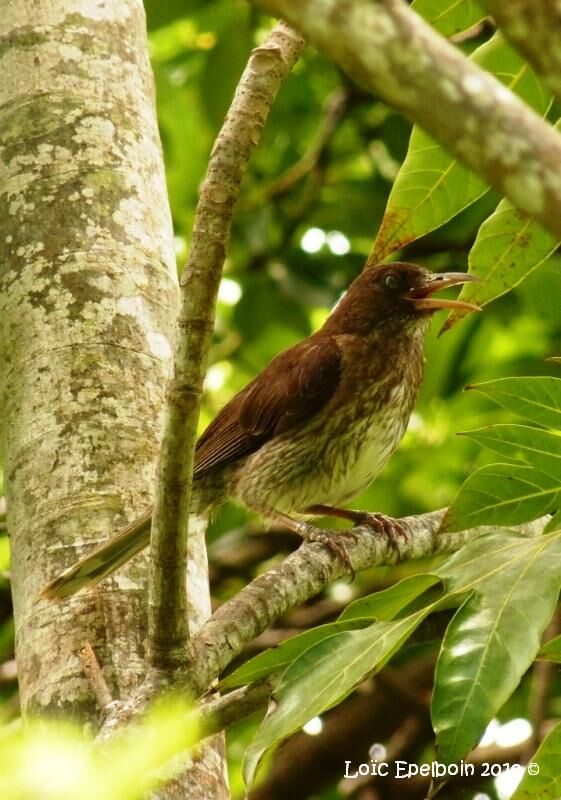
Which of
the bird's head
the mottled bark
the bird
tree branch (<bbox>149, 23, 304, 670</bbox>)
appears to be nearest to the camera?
tree branch (<bbox>149, 23, 304, 670</bbox>)

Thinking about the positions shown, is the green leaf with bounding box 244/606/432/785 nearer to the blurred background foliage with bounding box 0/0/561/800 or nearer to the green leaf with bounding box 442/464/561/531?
the green leaf with bounding box 442/464/561/531

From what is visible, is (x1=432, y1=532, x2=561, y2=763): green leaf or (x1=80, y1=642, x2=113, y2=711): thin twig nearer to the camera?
(x1=432, y1=532, x2=561, y2=763): green leaf

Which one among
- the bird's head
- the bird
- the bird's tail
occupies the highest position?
the bird's head

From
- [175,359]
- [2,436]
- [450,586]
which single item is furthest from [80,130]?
[450,586]

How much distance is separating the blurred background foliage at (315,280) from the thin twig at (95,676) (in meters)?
2.14

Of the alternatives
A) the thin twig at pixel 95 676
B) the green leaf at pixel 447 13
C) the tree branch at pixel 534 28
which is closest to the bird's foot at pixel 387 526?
the thin twig at pixel 95 676

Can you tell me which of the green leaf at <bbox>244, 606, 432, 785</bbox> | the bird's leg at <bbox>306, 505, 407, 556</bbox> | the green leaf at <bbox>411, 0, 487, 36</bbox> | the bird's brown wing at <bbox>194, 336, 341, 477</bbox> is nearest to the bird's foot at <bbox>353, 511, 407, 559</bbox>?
the bird's leg at <bbox>306, 505, 407, 556</bbox>

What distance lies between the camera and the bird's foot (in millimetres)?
3951

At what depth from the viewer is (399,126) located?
593cm

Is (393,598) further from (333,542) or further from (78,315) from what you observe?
(333,542)

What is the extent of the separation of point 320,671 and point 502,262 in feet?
3.13

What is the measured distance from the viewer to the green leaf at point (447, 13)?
277 centimetres

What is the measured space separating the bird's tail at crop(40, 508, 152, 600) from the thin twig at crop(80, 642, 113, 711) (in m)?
0.14

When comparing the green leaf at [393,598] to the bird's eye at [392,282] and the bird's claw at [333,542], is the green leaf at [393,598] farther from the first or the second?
the bird's eye at [392,282]
